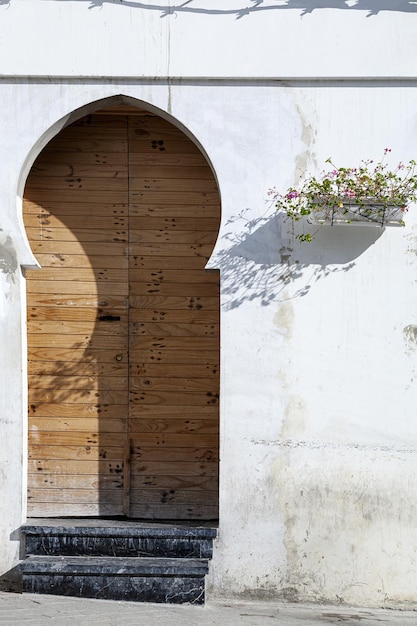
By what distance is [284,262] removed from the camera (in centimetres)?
723

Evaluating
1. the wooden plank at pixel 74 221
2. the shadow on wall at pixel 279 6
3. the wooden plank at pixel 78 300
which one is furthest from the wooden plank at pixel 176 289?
the shadow on wall at pixel 279 6

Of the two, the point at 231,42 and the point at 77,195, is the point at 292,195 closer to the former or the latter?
the point at 231,42

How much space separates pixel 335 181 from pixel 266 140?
2.13 feet

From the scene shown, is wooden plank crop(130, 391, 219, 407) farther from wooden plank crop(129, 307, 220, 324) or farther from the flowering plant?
the flowering plant

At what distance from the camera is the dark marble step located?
7207 mm

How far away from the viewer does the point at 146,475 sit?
7.73 m

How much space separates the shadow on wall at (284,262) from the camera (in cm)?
722

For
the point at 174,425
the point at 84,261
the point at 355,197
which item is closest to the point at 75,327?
the point at 84,261

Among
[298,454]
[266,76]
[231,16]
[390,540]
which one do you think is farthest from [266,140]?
[390,540]

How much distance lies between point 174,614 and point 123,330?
7.21 ft

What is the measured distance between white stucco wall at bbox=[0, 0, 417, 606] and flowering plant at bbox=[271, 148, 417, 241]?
207mm

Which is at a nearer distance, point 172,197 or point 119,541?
point 119,541

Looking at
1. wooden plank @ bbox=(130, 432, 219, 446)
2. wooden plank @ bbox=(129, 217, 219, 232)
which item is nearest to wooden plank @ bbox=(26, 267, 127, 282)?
wooden plank @ bbox=(129, 217, 219, 232)

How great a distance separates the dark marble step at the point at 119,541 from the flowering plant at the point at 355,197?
2326 millimetres
